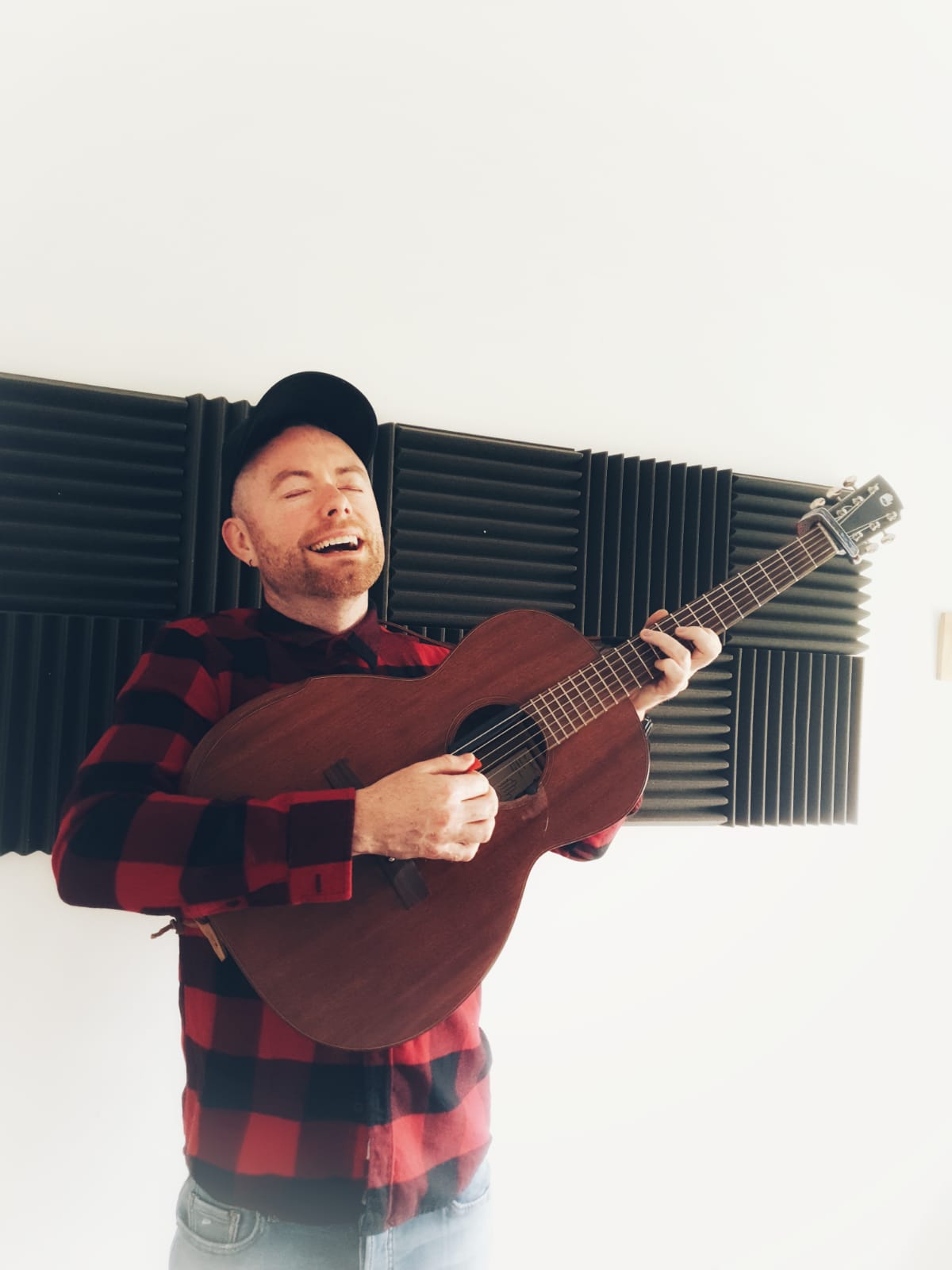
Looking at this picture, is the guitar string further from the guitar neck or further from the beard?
the beard

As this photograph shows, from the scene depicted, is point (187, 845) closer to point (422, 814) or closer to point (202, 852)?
point (202, 852)

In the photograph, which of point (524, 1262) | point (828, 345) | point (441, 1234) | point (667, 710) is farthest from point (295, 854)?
point (828, 345)

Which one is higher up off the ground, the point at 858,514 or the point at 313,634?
the point at 858,514

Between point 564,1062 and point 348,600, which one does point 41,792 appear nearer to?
point 348,600

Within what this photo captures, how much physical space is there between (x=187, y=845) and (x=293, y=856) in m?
0.14

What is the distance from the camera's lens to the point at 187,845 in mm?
1152

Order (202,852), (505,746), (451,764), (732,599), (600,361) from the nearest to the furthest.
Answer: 1. (202,852)
2. (451,764)
3. (505,746)
4. (732,599)
5. (600,361)

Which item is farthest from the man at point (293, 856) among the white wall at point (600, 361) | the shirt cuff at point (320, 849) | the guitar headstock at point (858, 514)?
the white wall at point (600, 361)

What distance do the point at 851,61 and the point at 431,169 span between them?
52.6 inches

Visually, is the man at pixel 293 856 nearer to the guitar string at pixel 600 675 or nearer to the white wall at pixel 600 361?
the guitar string at pixel 600 675

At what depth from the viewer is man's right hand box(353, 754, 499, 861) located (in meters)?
1.22

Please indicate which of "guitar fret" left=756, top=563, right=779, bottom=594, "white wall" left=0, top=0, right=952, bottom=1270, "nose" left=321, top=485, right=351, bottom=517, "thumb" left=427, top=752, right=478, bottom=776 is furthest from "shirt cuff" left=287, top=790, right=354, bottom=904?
"guitar fret" left=756, top=563, right=779, bottom=594

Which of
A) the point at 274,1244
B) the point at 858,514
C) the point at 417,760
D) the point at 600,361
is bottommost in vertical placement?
the point at 274,1244

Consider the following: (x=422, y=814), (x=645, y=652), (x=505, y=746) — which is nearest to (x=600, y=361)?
(x=645, y=652)
